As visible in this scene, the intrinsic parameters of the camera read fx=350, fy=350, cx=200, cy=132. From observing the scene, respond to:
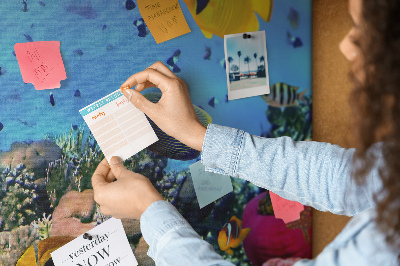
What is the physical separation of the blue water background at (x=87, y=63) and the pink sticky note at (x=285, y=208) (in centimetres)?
27

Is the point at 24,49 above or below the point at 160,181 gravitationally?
above

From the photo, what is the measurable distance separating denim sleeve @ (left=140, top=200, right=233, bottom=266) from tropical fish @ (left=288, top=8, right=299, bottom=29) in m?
0.70

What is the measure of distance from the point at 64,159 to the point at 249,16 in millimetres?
621

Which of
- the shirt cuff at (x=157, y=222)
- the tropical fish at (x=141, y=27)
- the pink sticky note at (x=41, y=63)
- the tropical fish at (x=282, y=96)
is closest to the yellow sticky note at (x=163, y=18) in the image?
the tropical fish at (x=141, y=27)

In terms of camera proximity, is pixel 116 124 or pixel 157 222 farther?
pixel 116 124

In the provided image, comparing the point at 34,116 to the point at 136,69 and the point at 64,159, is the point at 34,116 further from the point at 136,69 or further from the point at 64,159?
the point at 136,69

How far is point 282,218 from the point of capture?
1.09m

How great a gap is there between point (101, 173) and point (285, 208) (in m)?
0.59

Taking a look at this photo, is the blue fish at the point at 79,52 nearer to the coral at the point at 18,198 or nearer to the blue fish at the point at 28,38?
the blue fish at the point at 28,38

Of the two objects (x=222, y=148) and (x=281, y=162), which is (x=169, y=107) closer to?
(x=222, y=148)

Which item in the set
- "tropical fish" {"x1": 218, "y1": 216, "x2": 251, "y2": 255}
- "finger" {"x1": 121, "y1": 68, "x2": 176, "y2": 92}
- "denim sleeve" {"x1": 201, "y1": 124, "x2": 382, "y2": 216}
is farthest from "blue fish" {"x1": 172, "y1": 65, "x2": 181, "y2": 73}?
"tropical fish" {"x1": 218, "y1": 216, "x2": 251, "y2": 255}

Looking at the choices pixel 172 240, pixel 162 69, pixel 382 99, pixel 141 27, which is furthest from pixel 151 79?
pixel 382 99

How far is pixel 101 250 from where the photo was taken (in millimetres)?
830

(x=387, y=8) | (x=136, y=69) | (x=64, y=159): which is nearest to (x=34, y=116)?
(x=64, y=159)
